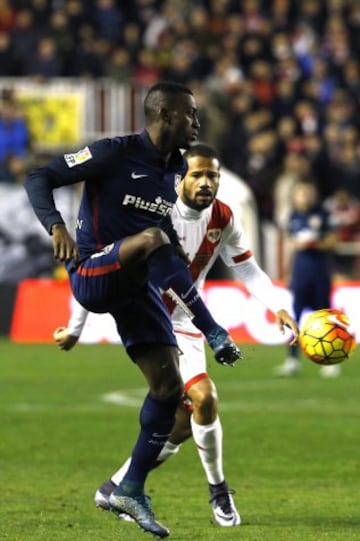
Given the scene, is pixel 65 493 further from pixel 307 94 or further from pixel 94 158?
pixel 307 94

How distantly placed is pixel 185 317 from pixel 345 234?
15.7m

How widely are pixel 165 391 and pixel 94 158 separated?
4.16ft

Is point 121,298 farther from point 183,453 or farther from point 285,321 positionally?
point 183,453

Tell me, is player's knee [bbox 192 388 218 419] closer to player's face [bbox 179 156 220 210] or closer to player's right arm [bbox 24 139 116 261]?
player's face [bbox 179 156 220 210]

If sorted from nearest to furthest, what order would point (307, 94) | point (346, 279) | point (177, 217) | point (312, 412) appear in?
point (177, 217), point (312, 412), point (346, 279), point (307, 94)

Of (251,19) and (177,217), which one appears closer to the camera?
(177,217)

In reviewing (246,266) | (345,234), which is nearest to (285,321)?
(246,266)

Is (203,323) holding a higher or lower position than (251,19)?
lower

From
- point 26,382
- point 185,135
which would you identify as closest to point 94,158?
point 185,135

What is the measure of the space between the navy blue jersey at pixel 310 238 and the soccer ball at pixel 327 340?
9.31m

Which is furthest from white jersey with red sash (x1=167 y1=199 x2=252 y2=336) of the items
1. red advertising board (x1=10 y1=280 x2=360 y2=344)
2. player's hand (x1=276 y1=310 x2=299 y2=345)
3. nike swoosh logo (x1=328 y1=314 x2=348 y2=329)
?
red advertising board (x1=10 y1=280 x2=360 y2=344)

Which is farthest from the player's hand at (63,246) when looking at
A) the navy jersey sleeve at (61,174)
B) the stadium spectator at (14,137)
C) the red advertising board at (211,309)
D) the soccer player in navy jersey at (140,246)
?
the stadium spectator at (14,137)

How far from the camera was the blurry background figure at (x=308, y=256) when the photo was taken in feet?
57.8

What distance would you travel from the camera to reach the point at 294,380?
57.3 feet
